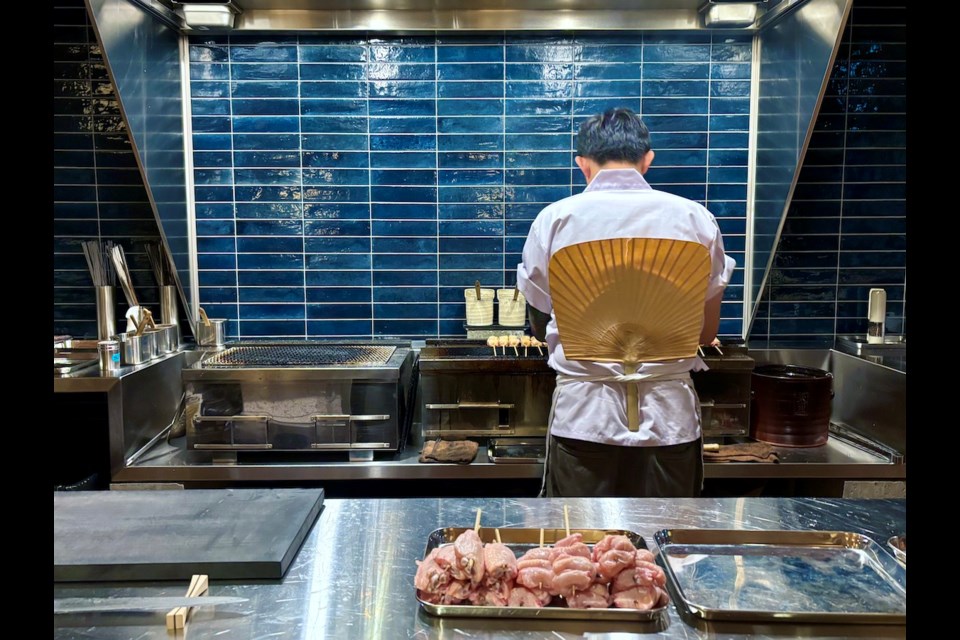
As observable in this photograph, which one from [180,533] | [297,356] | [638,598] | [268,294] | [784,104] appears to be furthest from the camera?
[268,294]

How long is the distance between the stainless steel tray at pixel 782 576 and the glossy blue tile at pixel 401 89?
2329mm

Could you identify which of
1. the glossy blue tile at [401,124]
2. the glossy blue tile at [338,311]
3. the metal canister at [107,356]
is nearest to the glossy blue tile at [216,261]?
the glossy blue tile at [338,311]

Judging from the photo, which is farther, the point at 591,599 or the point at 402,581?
the point at 402,581

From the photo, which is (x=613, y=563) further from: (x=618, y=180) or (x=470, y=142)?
(x=470, y=142)

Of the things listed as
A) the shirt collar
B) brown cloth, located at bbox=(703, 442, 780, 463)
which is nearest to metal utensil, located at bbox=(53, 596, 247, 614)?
the shirt collar

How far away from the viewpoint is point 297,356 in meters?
2.71

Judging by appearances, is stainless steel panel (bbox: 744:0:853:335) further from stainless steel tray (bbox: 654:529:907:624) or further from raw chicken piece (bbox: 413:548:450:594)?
raw chicken piece (bbox: 413:548:450:594)

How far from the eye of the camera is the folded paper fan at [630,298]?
185 centimetres

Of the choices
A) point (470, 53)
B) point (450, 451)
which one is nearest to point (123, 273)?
point (450, 451)

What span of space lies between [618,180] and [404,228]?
1318 mm

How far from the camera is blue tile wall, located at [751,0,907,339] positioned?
9.47 feet

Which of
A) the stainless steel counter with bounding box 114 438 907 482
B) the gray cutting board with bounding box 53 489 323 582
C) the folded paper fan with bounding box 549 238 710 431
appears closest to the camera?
the gray cutting board with bounding box 53 489 323 582

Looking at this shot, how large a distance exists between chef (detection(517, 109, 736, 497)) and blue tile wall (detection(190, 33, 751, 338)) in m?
1.01

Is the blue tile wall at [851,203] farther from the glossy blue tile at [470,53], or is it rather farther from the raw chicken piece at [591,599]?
the raw chicken piece at [591,599]
